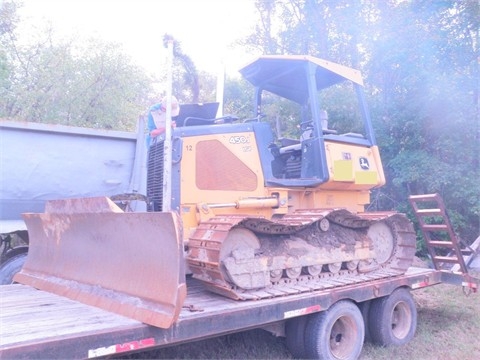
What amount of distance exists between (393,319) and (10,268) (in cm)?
460

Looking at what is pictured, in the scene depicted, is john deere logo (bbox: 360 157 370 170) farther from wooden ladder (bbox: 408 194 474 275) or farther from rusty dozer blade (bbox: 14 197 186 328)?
rusty dozer blade (bbox: 14 197 186 328)

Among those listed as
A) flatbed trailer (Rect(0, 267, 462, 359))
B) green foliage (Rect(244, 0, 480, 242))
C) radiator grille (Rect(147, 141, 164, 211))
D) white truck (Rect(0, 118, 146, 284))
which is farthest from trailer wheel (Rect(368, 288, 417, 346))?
green foliage (Rect(244, 0, 480, 242))

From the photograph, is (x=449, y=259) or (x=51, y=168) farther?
(x=51, y=168)

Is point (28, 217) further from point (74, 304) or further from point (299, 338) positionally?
point (299, 338)

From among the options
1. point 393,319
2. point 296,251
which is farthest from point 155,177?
point 393,319

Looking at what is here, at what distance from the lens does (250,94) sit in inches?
630

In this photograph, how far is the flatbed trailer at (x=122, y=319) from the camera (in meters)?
3.11

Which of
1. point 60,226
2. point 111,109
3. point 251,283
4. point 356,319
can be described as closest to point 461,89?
point 356,319

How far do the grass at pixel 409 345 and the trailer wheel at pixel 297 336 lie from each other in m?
0.17

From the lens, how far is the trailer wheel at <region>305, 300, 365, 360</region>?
4684 mm

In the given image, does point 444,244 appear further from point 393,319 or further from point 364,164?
point 364,164

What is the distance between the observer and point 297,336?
4.79 metres

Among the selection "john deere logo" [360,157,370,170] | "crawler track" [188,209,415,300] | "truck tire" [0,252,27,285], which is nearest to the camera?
"crawler track" [188,209,415,300]

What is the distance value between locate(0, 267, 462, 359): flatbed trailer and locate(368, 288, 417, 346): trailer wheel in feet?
0.73
